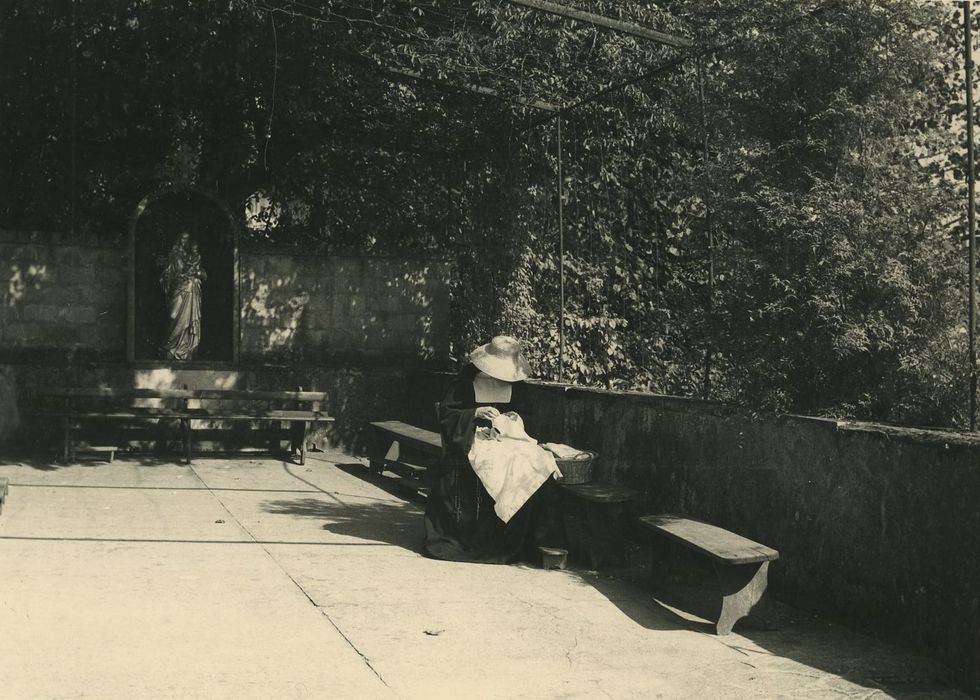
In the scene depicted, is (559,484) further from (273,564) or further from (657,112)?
(657,112)

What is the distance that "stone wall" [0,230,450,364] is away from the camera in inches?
491

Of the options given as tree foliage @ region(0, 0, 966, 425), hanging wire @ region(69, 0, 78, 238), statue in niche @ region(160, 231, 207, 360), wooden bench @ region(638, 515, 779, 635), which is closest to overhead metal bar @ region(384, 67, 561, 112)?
tree foliage @ region(0, 0, 966, 425)

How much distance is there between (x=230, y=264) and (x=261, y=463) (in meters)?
2.64

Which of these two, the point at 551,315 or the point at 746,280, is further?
the point at 551,315

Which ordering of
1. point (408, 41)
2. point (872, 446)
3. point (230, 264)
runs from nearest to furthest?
1. point (872, 446)
2. point (408, 41)
3. point (230, 264)

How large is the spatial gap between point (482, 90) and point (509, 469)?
18.7 ft

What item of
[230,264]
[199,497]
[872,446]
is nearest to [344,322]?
[230,264]

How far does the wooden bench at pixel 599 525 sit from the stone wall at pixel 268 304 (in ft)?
20.6

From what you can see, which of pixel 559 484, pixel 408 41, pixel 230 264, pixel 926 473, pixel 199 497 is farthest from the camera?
pixel 230 264

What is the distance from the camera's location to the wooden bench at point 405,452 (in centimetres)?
992

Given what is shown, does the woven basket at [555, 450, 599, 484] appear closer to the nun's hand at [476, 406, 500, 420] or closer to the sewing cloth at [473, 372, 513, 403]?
the nun's hand at [476, 406, 500, 420]

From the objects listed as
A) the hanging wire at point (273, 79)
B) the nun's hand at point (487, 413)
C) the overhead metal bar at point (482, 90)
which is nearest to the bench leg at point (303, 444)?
the hanging wire at point (273, 79)

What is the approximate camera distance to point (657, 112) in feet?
31.5

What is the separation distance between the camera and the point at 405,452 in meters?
11.3
